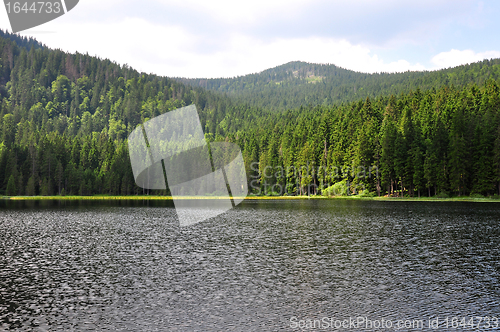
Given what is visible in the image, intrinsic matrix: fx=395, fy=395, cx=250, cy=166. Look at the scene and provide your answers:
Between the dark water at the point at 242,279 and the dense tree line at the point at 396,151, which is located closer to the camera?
the dark water at the point at 242,279

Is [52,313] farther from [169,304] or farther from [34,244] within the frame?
[34,244]

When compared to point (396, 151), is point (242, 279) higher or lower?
lower

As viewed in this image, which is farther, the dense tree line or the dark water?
the dense tree line

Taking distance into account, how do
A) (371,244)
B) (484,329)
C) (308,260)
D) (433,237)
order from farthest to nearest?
1. (433,237)
2. (371,244)
3. (308,260)
4. (484,329)

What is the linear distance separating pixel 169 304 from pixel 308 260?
40.4ft

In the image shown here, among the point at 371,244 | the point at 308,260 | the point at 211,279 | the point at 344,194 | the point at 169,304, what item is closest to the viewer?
the point at 169,304

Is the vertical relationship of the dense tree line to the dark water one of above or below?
above

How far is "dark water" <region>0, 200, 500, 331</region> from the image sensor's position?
16.2 metres

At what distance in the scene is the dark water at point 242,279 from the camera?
16156 millimetres

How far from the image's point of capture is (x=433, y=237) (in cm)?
3806

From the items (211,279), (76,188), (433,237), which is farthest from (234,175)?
(211,279)

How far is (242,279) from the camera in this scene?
73.4 ft

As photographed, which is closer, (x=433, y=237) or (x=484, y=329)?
(x=484, y=329)

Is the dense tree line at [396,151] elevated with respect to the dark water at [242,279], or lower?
elevated
